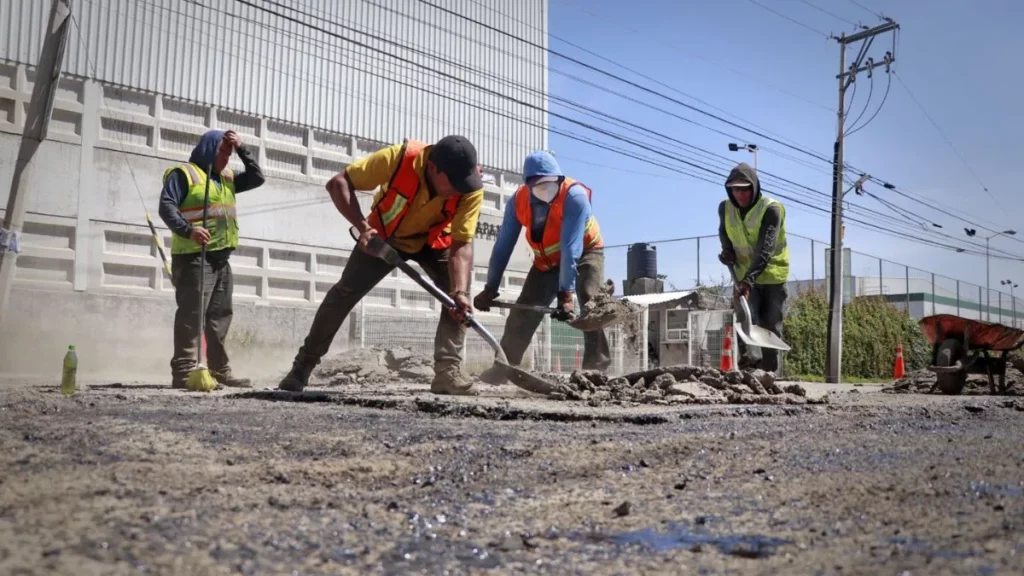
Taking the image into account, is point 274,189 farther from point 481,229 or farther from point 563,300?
point 563,300

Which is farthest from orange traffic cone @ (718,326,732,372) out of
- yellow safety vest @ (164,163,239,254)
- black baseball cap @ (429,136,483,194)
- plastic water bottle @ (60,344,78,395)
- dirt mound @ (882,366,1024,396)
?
plastic water bottle @ (60,344,78,395)

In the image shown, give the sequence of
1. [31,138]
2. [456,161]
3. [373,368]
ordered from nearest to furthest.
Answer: [456,161] → [31,138] → [373,368]

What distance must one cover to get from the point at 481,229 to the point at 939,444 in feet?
42.5

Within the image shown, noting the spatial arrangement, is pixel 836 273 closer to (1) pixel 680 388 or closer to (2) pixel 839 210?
(2) pixel 839 210

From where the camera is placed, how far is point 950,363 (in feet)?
27.0

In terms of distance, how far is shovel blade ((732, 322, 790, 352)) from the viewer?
6703 millimetres

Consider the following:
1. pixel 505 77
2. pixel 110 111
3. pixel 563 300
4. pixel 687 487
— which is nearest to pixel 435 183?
pixel 563 300

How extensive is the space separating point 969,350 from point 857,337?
11.5 m

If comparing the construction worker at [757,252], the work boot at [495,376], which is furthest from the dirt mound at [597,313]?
the construction worker at [757,252]

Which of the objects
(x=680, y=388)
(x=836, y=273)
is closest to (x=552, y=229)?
(x=680, y=388)

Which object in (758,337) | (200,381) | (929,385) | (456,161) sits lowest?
(929,385)

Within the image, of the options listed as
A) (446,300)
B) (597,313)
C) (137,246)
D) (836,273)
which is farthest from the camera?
(836,273)

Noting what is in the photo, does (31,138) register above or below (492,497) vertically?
above

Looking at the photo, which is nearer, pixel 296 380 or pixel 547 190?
pixel 296 380
